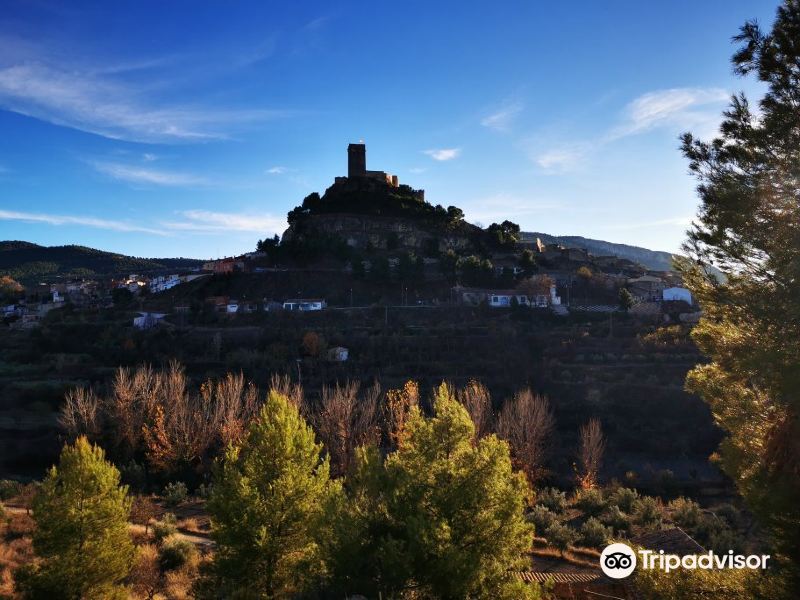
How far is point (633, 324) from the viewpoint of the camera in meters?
39.8

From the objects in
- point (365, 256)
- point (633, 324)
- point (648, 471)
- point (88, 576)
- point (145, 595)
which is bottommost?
point (648, 471)

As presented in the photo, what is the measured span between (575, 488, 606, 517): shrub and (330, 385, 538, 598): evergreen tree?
12.3 meters

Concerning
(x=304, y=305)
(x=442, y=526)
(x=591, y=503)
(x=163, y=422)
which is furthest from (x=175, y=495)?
(x=304, y=305)

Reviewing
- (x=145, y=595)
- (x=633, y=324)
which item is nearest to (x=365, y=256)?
(x=633, y=324)

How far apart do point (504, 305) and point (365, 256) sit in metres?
16.3

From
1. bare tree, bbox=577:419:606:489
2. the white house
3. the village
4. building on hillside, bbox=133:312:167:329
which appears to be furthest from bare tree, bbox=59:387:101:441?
the white house

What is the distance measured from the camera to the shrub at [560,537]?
14.1 meters

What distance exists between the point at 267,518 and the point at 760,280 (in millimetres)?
8295

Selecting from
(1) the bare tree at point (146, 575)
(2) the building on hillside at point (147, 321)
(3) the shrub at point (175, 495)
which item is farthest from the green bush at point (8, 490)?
(2) the building on hillside at point (147, 321)

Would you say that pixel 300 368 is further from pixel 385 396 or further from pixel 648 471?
pixel 648 471

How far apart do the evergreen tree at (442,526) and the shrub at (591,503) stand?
12.3 m

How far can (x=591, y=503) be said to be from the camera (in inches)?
722

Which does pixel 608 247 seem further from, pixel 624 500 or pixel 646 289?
pixel 624 500

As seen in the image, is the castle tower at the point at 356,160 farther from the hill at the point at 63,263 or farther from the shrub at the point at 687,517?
the shrub at the point at 687,517
